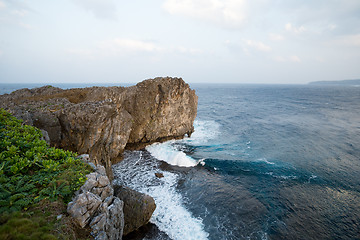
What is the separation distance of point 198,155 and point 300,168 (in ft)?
48.9

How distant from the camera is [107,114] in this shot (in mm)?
20031

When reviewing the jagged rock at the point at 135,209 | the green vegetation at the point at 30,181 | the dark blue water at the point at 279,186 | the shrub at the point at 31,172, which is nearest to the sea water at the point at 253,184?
the dark blue water at the point at 279,186

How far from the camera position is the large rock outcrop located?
17922 millimetres

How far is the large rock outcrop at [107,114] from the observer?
17.9 metres

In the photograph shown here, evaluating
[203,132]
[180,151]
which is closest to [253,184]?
[180,151]

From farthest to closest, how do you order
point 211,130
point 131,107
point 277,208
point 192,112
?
point 211,130 → point 192,112 → point 131,107 → point 277,208

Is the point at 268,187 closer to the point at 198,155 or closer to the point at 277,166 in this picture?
the point at 277,166

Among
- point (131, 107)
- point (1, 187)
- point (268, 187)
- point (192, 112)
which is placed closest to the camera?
point (1, 187)

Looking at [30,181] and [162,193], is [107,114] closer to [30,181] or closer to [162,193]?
[162,193]

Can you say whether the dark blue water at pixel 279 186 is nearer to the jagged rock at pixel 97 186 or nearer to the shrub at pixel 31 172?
the jagged rock at pixel 97 186

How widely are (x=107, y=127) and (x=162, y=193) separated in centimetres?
986

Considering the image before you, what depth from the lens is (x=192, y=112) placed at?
39.6 meters

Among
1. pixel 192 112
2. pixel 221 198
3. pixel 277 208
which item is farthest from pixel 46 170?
pixel 192 112

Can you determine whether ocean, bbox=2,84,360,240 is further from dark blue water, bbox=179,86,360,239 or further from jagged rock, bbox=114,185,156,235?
jagged rock, bbox=114,185,156,235
